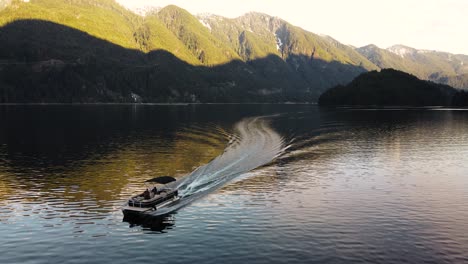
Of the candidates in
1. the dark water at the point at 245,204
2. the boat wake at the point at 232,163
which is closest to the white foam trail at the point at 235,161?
the boat wake at the point at 232,163

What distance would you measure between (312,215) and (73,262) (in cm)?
3544

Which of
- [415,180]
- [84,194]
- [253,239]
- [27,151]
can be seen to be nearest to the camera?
[253,239]

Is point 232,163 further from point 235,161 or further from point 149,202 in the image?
point 149,202

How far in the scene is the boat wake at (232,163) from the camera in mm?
78250

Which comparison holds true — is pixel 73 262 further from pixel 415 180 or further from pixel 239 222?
pixel 415 180

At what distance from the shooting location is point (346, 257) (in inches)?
1850

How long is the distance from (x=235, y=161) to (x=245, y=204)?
4047 centimetres

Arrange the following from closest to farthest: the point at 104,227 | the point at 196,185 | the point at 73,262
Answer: the point at 73,262, the point at 104,227, the point at 196,185

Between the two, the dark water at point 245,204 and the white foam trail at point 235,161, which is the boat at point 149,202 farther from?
the white foam trail at point 235,161

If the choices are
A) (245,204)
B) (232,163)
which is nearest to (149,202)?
(245,204)

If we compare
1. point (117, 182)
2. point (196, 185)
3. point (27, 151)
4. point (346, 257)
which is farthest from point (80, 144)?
point (346, 257)

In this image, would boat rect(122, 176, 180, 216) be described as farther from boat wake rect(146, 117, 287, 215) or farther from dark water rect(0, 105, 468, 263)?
dark water rect(0, 105, 468, 263)

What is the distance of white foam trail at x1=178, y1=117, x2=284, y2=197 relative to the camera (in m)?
83.5

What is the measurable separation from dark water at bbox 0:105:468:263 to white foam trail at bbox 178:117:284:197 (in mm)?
578
